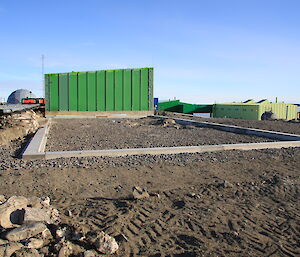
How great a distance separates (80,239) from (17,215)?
93cm

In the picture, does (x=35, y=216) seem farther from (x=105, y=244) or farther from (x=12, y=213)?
(x=105, y=244)

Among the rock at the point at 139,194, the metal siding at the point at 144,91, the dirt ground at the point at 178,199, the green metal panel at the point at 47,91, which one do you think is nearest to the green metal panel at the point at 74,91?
the green metal panel at the point at 47,91

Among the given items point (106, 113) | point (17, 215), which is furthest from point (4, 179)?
point (106, 113)

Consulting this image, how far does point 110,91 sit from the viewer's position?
27.1m

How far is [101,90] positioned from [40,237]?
80.5ft

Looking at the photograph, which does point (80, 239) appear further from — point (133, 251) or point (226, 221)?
point (226, 221)

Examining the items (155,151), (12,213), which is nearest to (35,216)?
(12,213)

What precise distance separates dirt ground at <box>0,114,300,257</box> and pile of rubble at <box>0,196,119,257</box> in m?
0.27

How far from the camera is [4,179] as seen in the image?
5629mm

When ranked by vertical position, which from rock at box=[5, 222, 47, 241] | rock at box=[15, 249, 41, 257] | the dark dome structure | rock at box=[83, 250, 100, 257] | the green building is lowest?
rock at box=[83, 250, 100, 257]

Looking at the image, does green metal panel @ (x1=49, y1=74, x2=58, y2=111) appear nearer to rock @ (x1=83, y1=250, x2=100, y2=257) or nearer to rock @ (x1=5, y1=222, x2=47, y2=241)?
rock @ (x1=5, y1=222, x2=47, y2=241)

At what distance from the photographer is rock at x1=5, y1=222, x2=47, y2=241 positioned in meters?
3.13

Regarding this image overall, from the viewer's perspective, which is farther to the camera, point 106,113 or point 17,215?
point 106,113

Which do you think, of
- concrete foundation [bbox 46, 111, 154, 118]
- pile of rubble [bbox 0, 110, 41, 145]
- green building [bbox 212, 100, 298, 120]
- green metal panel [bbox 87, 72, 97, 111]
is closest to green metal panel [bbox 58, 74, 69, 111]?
concrete foundation [bbox 46, 111, 154, 118]
